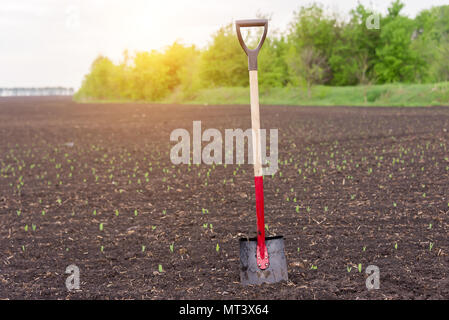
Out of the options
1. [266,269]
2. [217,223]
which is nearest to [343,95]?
[217,223]

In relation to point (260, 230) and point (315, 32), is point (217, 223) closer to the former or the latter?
point (260, 230)

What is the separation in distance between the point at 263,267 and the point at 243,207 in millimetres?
3265

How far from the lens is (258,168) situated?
4676 mm

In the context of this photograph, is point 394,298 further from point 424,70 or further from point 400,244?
point 424,70

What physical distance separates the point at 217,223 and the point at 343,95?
42.2 metres

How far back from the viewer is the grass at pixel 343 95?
3675 cm

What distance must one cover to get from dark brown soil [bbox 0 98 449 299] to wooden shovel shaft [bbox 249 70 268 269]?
42 centimetres

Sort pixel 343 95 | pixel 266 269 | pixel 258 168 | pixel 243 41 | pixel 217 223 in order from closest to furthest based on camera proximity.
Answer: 1. pixel 243 41
2. pixel 258 168
3. pixel 266 269
4. pixel 217 223
5. pixel 343 95

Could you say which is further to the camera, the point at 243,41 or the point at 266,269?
the point at 266,269

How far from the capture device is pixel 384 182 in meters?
9.48

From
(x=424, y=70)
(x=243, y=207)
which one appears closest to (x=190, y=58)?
(x=424, y=70)

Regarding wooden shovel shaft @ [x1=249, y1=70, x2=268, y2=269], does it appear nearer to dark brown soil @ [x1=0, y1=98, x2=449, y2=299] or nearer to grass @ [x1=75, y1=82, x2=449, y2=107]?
dark brown soil @ [x1=0, y1=98, x2=449, y2=299]

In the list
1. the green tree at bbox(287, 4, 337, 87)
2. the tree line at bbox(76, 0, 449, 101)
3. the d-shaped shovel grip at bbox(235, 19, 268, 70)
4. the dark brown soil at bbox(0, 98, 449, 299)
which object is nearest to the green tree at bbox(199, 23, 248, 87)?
the tree line at bbox(76, 0, 449, 101)

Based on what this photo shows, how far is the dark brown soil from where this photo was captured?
4969 millimetres
